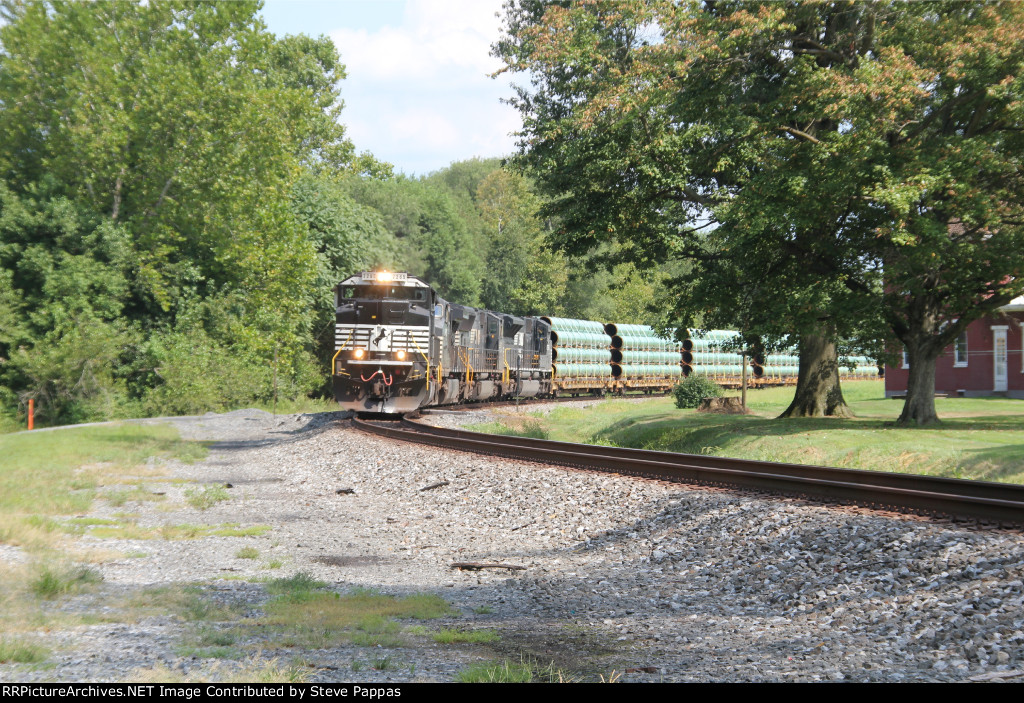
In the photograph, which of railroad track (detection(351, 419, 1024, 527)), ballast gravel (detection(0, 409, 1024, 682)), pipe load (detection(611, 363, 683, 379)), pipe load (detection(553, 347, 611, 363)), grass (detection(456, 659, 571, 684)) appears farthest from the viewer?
pipe load (detection(611, 363, 683, 379))

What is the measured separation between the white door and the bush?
12099 millimetres

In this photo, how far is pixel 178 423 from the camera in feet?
89.9

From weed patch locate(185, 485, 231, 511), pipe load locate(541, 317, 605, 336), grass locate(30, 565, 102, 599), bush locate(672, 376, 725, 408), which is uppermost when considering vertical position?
pipe load locate(541, 317, 605, 336)

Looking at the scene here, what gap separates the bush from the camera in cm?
3056

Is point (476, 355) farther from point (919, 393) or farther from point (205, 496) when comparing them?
point (205, 496)

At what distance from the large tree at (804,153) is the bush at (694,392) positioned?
8.42 m

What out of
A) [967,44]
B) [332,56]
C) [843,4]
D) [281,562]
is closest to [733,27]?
[843,4]

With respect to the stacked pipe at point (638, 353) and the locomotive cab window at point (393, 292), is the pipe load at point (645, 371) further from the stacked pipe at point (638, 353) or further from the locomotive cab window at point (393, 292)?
the locomotive cab window at point (393, 292)

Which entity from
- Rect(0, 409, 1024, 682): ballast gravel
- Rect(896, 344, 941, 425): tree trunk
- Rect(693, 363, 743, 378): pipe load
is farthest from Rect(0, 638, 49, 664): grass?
Rect(693, 363, 743, 378): pipe load

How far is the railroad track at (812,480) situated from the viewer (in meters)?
8.51

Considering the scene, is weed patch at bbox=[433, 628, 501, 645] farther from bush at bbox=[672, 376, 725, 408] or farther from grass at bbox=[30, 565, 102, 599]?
bush at bbox=[672, 376, 725, 408]

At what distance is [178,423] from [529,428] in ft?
38.4

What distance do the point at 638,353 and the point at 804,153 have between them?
29.2m
